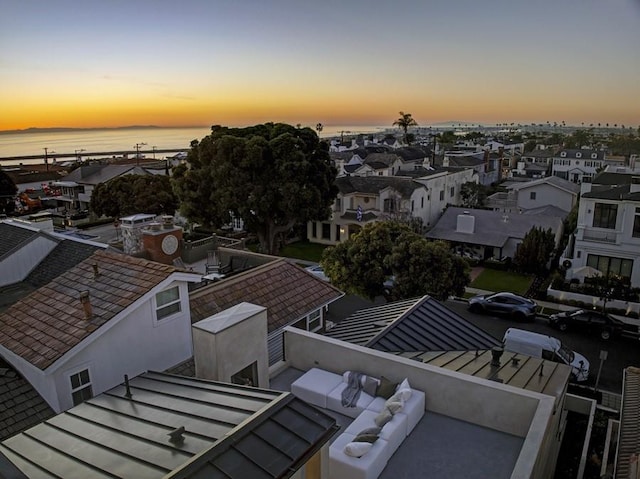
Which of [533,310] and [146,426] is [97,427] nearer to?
[146,426]

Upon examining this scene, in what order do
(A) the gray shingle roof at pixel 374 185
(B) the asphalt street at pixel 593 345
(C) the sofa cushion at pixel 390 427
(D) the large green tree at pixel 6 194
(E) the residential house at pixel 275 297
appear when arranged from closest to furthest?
(C) the sofa cushion at pixel 390 427
(E) the residential house at pixel 275 297
(B) the asphalt street at pixel 593 345
(A) the gray shingle roof at pixel 374 185
(D) the large green tree at pixel 6 194

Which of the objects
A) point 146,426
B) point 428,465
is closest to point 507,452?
point 428,465

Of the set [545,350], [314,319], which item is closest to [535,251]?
[545,350]

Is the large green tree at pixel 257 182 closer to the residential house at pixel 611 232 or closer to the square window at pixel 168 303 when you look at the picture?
the residential house at pixel 611 232

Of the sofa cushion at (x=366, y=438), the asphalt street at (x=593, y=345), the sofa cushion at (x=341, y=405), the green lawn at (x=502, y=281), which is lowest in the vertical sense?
the asphalt street at (x=593, y=345)

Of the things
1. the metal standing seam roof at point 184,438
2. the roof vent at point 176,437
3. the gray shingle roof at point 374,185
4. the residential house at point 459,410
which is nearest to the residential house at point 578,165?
the gray shingle roof at point 374,185
